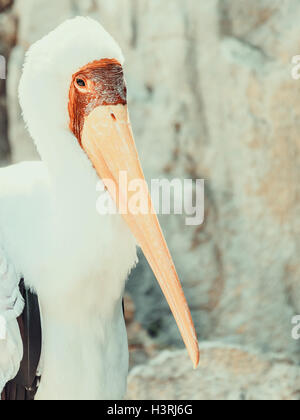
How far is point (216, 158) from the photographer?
2.03 m

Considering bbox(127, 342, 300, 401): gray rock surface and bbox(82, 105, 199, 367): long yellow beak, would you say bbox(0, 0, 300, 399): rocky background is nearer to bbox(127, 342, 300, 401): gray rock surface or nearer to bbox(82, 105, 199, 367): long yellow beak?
bbox(127, 342, 300, 401): gray rock surface

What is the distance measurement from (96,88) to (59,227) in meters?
0.27

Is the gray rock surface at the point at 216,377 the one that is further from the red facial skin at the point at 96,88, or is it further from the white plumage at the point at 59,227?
the red facial skin at the point at 96,88

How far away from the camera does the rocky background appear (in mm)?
1989

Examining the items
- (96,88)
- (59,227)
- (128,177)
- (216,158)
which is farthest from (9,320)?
(216,158)

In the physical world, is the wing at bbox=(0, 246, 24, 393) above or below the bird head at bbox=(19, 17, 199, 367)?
below

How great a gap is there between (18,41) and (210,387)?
1361mm

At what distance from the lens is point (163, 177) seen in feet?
6.61

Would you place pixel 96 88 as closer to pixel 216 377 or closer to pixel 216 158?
pixel 216 158

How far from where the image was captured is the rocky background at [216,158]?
1989mm

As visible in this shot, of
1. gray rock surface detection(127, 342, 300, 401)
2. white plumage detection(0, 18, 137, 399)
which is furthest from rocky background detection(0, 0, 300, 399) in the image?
white plumage detection(0, 18, 137, 399)
